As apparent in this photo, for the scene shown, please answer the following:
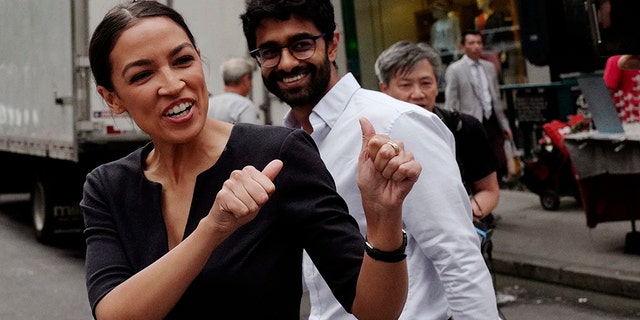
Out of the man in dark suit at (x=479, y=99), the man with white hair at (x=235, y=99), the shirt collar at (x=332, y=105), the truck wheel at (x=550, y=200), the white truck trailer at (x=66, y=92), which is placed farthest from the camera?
the truck wheel at (x=550, y=200)

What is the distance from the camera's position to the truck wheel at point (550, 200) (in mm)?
10906

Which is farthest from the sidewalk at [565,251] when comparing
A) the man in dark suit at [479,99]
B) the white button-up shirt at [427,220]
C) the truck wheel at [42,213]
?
the white button-up shirt at [427,220]

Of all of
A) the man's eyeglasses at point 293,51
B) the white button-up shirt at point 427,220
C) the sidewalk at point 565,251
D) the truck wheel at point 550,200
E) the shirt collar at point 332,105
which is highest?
the man's eyeglasses at point 293,51

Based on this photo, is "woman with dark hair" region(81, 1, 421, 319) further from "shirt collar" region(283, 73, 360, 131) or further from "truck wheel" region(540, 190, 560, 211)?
"truck wheel" region(540, 190, 560, 211)

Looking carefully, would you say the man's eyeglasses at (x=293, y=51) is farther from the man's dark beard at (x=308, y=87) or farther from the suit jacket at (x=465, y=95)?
the suit jacket at (x=465, y=95)

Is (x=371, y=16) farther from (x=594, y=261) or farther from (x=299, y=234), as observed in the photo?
(x=299, y=234)

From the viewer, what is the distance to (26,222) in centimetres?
1366

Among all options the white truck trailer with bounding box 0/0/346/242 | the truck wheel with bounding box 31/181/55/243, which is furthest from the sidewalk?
the truck wheel with bounding box 31/181/55/243

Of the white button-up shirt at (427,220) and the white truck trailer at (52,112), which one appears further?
the white truck trailer at (52,112)

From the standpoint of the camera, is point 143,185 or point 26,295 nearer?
point 143,185

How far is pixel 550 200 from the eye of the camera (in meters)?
11.0

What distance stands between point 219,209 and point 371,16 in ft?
43.0

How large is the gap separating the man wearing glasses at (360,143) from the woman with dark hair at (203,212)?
66 cm

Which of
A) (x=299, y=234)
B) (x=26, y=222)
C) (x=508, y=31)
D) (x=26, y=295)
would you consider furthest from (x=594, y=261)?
(x=26, y=222)
